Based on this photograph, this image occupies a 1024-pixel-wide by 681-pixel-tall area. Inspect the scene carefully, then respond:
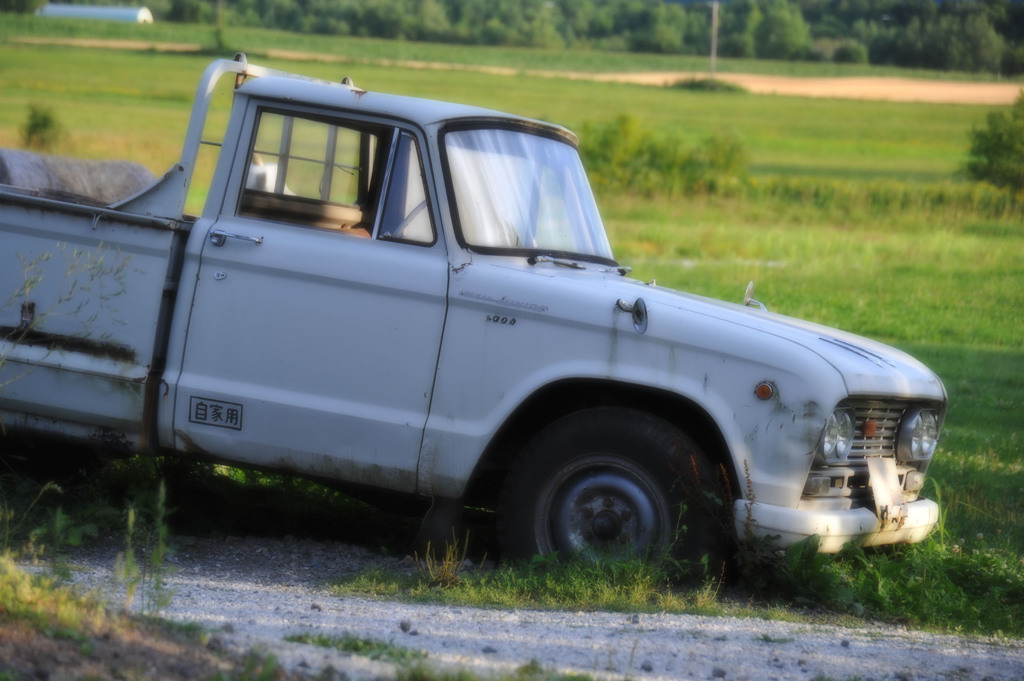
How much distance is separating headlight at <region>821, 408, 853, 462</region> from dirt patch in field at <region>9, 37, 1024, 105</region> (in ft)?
129

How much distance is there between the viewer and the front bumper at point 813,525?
462 centimetres

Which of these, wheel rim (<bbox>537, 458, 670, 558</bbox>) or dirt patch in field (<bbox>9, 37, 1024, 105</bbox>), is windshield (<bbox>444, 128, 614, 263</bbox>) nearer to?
wheel rim (<bbox>537, 458, 670, 558</bbox>)

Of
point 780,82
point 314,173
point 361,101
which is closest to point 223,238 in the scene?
point 361,101

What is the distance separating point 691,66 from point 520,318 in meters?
83.6

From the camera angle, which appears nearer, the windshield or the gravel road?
the gravel road

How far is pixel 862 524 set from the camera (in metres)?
4.81

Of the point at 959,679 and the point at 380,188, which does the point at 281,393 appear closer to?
the point at 380,188

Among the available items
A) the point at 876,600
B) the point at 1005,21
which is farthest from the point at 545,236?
the point at 1005,21

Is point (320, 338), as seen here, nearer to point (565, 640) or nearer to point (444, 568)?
point (444, 568)

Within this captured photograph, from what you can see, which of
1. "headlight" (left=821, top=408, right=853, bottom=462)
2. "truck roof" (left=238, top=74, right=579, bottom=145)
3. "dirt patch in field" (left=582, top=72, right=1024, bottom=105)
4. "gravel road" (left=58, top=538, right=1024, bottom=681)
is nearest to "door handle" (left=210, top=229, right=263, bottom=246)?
"truck roof" (left=238, top=74, right=579, bottom=145)

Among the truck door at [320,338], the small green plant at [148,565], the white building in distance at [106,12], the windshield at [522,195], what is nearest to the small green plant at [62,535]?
the small green plant at [148,565]

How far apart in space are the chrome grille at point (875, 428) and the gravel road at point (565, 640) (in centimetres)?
76

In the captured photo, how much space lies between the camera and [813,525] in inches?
183

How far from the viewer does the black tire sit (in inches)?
189
